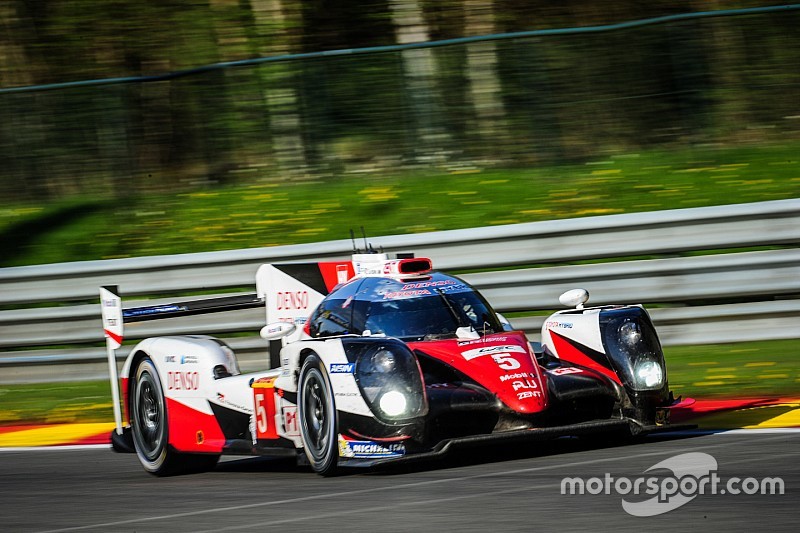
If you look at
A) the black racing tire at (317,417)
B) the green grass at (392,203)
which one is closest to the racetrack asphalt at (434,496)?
the black racing tire at (317,417)

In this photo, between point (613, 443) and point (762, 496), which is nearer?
point (762, 496)

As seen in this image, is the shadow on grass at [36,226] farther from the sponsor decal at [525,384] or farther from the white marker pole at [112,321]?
the sponsor decal at [525,384]

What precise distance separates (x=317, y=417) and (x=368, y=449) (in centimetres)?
50

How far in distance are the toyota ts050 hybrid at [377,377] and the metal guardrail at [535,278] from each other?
211cm

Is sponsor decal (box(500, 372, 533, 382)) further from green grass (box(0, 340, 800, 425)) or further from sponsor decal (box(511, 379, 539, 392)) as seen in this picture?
green grass (box(0, 340, 800, 425))

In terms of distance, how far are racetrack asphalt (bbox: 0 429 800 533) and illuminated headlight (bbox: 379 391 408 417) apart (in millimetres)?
352

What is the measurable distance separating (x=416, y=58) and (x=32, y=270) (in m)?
4.07

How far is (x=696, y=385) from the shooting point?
31.1 ft

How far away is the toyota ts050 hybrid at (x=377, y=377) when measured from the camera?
22.0 feet

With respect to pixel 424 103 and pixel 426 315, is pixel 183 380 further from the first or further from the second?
pixel 424 103

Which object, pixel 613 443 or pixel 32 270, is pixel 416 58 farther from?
pixel 613 443

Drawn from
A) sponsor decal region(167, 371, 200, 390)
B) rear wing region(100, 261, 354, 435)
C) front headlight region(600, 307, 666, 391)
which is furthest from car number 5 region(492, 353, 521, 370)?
sponsor decal region(167, 371, 200, 390)

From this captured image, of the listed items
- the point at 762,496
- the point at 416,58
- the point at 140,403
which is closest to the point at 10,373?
the point at 140,403

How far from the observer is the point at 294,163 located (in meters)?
13.4
